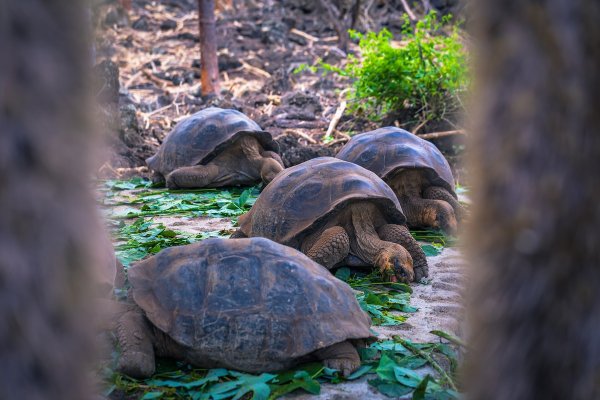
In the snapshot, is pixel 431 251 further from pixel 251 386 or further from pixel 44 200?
pixel 44 200

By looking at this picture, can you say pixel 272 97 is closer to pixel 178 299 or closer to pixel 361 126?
pixel 361 126

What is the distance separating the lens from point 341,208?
4027mm

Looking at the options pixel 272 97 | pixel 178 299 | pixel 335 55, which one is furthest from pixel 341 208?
pixel 335 55

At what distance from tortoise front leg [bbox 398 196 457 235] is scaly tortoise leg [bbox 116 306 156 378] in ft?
9.20

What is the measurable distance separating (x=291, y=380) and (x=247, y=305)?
336 mm

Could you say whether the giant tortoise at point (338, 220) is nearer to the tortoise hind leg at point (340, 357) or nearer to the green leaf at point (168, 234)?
the green leaf at point (168, 234)

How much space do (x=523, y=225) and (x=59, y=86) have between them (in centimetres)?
97

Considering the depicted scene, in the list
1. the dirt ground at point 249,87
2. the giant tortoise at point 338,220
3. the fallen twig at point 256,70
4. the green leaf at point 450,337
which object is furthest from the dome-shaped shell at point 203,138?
the fallen twig at point 256,70

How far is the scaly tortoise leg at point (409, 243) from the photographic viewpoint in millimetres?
4141

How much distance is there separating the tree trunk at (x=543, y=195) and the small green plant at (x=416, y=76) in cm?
630

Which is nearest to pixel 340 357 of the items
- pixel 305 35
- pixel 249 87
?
pixel 249 87

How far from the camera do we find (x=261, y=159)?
6.81 metres

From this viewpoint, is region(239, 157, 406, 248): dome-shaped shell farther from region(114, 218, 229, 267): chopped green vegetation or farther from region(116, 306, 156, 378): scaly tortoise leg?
region(116, 306, 156, 378): scaly tortoise leg

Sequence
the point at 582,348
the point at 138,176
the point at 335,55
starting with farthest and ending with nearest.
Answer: the point at 335,55
the point at 138,176
the point at 582,348
